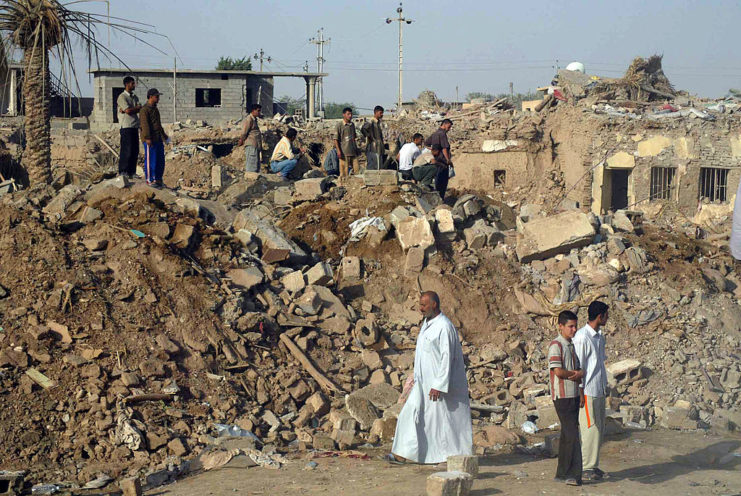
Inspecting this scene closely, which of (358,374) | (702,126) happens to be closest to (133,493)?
(358,374)

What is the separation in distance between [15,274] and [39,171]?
3.82 meters

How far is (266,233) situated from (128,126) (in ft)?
7.53

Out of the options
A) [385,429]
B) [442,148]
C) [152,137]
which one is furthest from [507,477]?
[442,148]

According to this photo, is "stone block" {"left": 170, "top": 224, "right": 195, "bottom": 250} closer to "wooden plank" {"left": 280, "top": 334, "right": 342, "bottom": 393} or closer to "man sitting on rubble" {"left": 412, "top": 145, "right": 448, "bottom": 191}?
"wooden plank" {"left": 280, "top": 334, "right": 342, "bottom": 393}

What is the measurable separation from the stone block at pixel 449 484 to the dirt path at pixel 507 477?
0.73 feet

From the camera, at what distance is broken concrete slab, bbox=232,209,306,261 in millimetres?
9727

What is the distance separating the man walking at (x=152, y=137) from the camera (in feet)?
32.5

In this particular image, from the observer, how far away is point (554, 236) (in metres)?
10.4

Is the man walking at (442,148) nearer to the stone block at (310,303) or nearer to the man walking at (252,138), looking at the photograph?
the man walking at (252,138)

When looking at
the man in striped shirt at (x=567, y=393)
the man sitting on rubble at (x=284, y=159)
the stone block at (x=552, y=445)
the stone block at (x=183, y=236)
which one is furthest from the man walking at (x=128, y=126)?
the man in striped shirt at (x=567, y=393)

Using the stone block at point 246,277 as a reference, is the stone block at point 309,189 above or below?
above

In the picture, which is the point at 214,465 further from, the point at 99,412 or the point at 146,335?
the point at 146,335

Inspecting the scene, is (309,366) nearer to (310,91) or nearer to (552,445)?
(552,445)

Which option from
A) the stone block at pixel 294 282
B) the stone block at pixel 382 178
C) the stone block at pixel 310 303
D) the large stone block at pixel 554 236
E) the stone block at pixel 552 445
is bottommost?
the stone block at pixel 552 445
